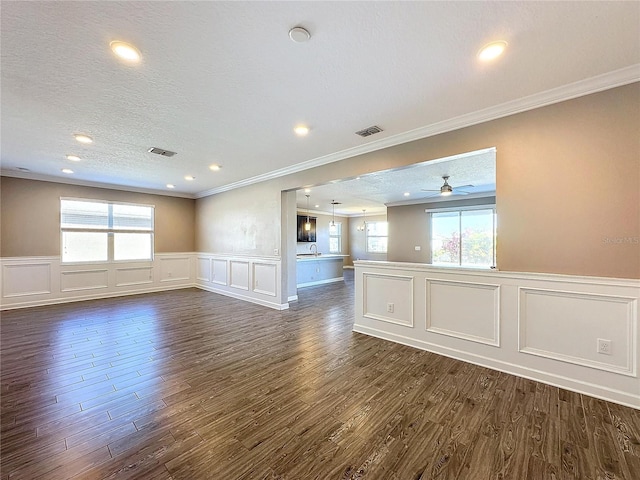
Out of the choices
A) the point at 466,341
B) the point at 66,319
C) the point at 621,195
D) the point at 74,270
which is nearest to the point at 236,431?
the point at 466,341

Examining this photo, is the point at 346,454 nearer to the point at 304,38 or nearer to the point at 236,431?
the point at 236,431

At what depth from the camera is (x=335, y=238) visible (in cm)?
1265

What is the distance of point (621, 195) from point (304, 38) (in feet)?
9.21

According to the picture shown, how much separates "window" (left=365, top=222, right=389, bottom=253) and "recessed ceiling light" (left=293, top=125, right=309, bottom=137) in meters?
9.13

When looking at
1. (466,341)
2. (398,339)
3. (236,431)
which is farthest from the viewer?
(398,339)

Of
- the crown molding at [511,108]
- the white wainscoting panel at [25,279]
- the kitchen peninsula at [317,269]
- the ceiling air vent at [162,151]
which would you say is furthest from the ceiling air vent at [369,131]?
the white wainscoting panel at [25,279]

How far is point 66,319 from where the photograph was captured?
182 inches

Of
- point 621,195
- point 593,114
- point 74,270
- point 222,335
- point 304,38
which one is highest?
point 304,38

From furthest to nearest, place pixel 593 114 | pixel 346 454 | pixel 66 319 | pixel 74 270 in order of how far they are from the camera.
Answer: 1. pixel 74 270
2. pixel 66 319
3. pixel 593 114
4. pixel 346 454

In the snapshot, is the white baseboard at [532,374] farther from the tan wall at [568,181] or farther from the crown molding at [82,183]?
the crown molding at [82,183]

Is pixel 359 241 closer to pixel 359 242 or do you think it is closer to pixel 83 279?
pixel 359 242

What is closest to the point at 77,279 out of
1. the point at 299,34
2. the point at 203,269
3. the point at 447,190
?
the point at 203,269

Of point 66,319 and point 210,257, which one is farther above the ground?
point 210,257

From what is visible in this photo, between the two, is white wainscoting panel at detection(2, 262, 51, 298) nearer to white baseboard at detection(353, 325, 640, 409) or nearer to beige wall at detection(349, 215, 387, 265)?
white baseboard at detection(353, 325, 640, 409)
